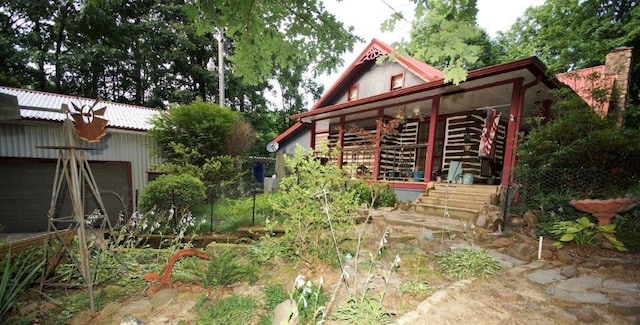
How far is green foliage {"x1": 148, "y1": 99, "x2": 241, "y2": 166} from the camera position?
8133 millimetres

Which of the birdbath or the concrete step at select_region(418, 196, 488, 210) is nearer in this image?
the birdbath

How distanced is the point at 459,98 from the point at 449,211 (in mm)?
4228

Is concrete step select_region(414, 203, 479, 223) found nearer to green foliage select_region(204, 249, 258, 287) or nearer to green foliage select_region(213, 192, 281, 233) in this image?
green foliage select_region(213, 192, 281, 233)

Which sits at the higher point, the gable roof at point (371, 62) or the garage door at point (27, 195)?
the gable roof at point (371, 62)

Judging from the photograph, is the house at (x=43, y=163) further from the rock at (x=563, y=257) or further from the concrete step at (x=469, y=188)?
the rock at (x=563, y=257)

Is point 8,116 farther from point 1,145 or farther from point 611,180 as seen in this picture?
point 611,180

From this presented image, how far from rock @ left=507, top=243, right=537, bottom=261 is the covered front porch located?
2.73m

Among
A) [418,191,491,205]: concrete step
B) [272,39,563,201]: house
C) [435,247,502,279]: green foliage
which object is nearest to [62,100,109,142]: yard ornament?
[272,39,563,201]: house

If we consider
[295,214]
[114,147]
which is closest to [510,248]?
[295,214]

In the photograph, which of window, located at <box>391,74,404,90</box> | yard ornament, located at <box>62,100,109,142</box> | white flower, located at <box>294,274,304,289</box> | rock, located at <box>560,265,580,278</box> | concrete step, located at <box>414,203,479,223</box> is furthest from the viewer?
window, located at <box>391,74,404,90</box>

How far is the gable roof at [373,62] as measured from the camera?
9.73m

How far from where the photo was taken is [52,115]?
7.28 m

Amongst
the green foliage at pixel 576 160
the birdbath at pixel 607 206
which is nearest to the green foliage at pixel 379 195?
the green foliage at pixel 576 160

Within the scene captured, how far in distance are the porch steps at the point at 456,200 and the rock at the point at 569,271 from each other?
1.82 meters
